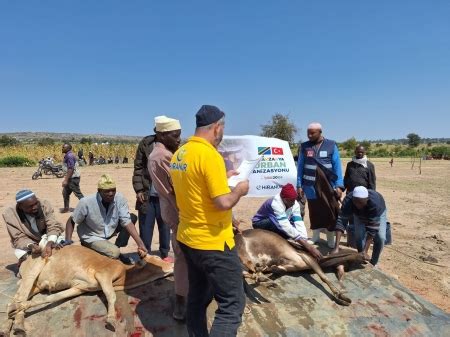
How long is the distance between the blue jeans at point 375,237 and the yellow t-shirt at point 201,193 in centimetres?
385

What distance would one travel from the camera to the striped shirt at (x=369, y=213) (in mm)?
6168

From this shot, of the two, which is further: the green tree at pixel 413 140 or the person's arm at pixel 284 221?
the green tree at pixel 413 140

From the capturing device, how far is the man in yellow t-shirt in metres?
2.93

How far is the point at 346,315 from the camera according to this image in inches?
184

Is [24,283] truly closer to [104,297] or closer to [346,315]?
[104,297]

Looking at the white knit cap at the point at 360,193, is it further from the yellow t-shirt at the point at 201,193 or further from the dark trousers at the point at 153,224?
the yellow t-shirt at the point at 201,193

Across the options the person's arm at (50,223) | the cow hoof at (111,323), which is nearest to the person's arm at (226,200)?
the cow hoof at (111,323)

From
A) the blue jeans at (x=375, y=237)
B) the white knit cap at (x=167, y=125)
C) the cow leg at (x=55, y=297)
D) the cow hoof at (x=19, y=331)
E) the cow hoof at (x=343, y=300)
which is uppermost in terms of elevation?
the white knit cap at (x=167, y=125)

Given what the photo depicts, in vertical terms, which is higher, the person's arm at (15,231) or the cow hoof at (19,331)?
the person's arm at (15,231)

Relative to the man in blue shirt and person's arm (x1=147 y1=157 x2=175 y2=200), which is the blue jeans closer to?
person's arm (x1=147 y1=157 x2=175 y2=200)

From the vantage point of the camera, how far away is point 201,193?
2990 mm

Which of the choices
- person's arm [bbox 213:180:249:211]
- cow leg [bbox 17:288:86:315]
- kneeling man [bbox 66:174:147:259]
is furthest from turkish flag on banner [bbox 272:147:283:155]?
person's arm [bbox 213:180:249:211]

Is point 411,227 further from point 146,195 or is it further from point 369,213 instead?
point 146,195

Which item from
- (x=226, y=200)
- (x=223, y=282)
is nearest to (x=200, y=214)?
(x=226, y=200)
